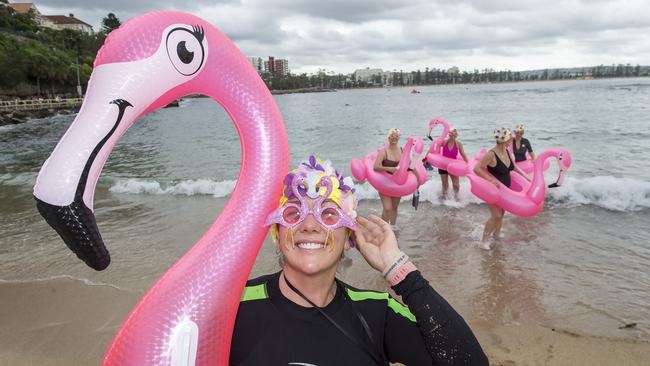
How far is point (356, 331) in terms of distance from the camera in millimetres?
1575

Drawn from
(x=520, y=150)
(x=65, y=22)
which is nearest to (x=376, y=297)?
(x=520, y=150)

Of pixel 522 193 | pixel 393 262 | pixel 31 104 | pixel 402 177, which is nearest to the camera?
pixel 393 262

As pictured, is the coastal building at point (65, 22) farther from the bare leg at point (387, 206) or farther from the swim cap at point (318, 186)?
the swim cap at point (318, 186)

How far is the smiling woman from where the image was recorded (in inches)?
59.2

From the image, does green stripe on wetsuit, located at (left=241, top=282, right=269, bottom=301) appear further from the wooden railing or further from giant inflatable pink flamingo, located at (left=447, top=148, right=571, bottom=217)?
the wooden railing

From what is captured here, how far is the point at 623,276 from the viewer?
555 centimetres

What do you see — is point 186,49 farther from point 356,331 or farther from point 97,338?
point 97,338

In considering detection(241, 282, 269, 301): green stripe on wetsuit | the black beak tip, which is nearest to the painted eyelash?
the black beak tip

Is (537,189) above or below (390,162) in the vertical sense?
below

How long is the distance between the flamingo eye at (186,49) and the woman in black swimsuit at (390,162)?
549cm

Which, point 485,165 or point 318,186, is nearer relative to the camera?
point 318,186

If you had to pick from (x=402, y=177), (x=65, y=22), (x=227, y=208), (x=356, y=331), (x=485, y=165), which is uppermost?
(x=65, y=22)

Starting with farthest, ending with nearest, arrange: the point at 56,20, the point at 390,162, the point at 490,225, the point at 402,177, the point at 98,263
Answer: the point at 56,20 < the point at 390,162 < the point at 402,177 < the point at 490,225 < the point at 98,263

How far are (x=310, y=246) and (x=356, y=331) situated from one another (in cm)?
37
